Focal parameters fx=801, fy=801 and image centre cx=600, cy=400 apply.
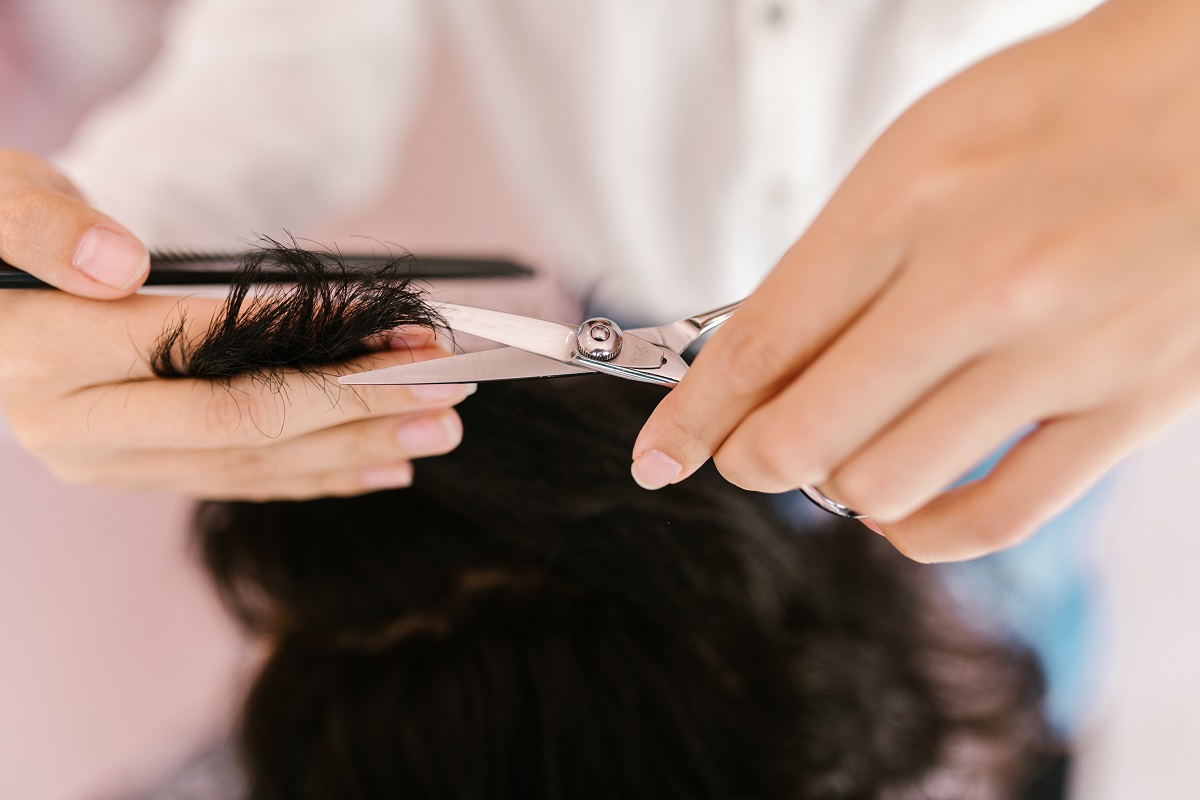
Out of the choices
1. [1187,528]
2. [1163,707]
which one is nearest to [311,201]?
[1187,528]

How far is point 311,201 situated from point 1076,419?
39.1 inches

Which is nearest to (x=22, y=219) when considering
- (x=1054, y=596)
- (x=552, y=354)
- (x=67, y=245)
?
(x=67, y=245)

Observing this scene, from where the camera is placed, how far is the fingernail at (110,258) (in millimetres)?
544

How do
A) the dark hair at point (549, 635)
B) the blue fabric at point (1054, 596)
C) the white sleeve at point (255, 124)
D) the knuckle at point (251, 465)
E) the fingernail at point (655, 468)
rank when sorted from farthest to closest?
the blue fabric at point (1054, 596)
the white sleeve at point (255, 124)
the dark hair at point (549, 635)
the knuckle at point (251, 465)
the fingernail at point (655, 468)

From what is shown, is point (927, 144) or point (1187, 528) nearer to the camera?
point (927, 144)

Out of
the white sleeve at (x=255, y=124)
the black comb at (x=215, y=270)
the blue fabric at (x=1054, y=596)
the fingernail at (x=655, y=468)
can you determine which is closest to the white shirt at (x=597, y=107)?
the white sleeve at (x=255, y=124)

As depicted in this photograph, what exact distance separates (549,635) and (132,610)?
129 cm

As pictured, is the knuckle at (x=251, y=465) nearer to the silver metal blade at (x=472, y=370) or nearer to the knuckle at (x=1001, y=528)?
the silver metal blade at (x=472, y=370)

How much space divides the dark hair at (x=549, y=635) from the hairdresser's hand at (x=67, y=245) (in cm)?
29

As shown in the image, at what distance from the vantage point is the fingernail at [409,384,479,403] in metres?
0.57

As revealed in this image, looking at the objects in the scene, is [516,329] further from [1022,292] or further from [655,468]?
[1022,292]

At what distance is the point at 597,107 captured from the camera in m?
1.17

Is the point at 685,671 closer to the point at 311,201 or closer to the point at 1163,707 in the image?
the point at 311,201

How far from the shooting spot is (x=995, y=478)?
48 cm
